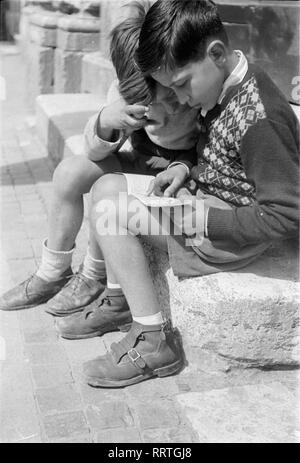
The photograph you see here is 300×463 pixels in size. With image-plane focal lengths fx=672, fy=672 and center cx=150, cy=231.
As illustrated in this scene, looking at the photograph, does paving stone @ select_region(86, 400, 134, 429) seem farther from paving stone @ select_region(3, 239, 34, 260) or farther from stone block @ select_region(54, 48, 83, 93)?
stone block @ select_region(54, 48, 83, 93)

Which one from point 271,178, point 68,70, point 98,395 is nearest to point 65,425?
point 98,395

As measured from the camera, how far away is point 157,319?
96.3 inches

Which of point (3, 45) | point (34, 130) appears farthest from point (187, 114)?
point (3, 45)

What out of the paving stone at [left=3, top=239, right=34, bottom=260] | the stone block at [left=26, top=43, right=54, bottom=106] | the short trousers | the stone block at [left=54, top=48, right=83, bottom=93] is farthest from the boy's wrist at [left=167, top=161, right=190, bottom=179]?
the stone block at [left=26, top=43, right=54, bottom=106]

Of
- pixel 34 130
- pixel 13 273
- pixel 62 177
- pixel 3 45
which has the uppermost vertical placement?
pixel 62 177

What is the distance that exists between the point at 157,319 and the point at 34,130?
12.6ft

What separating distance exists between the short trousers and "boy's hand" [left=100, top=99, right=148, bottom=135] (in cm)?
37

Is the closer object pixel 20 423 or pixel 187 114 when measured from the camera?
pixel 20 423

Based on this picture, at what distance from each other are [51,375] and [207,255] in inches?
28.3

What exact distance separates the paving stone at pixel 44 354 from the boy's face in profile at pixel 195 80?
42.1 inches

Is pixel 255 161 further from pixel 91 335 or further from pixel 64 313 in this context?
pixel 64 313
